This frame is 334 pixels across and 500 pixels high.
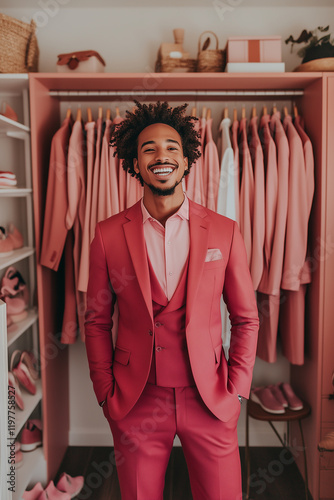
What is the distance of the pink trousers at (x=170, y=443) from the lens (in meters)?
1.47

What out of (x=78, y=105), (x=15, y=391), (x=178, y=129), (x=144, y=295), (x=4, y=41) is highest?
(x=4, y=41)

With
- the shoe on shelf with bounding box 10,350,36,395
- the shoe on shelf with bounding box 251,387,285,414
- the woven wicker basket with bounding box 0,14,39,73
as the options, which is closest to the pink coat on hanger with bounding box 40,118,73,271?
the woven wicker basket with bounding box 0,14,39,73

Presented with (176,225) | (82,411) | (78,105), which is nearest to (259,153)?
(176,225)

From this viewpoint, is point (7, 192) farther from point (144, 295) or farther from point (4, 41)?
point (144, 295)

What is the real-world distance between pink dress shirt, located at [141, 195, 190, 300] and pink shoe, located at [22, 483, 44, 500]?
138cm

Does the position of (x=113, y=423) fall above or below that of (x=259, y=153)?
below

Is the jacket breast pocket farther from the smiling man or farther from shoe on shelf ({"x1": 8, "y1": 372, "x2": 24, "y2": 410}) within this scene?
shoe on shelf ({"x1": 8, "y1": 372, "x2": 24, "y2": 410})

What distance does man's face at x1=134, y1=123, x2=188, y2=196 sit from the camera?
1538 millimetres

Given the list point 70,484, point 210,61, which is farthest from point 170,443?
point 210,61

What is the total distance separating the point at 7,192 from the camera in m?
2.05

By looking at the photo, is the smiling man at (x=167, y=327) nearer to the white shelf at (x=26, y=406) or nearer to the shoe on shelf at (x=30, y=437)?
the white shelf at (x=26, y=406)

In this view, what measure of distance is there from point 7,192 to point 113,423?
1164 mm

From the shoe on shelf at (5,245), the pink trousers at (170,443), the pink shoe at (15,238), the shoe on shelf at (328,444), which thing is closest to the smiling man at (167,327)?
the pink trousers at (170,443)

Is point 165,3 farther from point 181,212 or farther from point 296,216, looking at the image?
point 181,212
